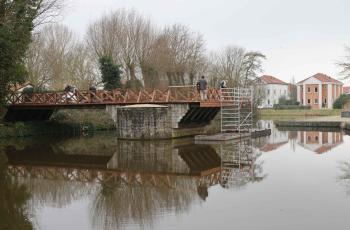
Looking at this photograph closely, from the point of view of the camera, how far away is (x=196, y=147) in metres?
22.7

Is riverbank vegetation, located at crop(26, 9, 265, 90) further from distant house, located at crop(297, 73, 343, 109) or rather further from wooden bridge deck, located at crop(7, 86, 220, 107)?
distant house, located at crop(297, 73, 343, 109)

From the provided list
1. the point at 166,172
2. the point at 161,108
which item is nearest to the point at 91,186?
the point at 166,172

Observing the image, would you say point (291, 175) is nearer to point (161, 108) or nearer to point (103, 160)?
point (103, 160)

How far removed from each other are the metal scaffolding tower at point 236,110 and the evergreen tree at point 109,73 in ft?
45.3

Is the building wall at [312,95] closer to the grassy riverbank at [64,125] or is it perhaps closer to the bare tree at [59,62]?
the bare tree at [59,62]

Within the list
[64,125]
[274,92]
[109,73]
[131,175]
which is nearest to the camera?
[131,175]

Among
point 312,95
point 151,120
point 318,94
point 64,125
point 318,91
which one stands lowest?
point 64,125

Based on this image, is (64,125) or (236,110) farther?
(64,125)

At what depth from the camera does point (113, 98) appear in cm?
2941

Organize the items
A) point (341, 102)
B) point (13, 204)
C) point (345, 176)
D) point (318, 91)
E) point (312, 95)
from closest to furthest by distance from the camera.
Result: point (13, 204)
point (345, 176)
point (341, 102)
point (318, 91)
point (312, 95)

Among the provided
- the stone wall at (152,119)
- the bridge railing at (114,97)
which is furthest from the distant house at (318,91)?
the stone wall at (152,119)

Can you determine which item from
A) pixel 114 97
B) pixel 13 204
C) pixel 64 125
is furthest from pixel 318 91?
pixel 13 204

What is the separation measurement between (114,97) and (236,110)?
757cm

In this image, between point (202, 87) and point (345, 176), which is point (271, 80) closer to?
point (202, 87)
